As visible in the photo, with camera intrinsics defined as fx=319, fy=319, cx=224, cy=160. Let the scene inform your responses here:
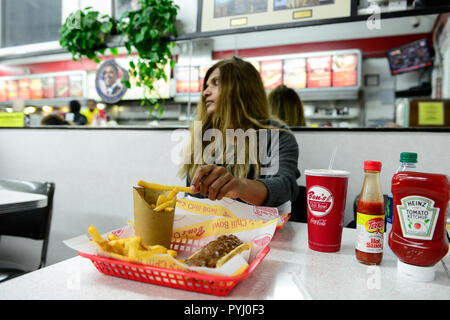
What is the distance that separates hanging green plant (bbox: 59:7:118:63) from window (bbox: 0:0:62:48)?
37 cm

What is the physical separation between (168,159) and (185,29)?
939 millimetres

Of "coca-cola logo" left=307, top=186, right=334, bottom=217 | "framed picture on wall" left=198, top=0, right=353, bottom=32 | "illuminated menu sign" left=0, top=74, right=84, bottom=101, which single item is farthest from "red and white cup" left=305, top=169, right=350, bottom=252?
"illuminated menu sign" left=0, top=74, right=84, bottom=101

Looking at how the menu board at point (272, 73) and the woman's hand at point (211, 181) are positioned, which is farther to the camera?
the menu board at point (272, 73)

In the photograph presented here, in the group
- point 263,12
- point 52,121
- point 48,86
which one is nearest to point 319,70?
point 263,12

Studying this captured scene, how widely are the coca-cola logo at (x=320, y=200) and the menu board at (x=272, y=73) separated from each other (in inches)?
161

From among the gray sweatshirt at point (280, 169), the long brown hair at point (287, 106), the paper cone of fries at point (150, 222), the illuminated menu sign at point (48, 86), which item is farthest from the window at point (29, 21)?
the illuminated menu sign at point (48, 86)

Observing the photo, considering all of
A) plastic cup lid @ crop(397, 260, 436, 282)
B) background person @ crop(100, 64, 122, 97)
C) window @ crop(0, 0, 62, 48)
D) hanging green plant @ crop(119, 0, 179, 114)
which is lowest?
plastic cup lid @ crop(397, 260, 436, 282)

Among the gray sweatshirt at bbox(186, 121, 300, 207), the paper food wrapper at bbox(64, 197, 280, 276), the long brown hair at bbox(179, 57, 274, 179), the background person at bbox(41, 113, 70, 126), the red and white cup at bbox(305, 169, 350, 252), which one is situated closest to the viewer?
the paper food wrapper at bbox(64, 197, 280, 276)

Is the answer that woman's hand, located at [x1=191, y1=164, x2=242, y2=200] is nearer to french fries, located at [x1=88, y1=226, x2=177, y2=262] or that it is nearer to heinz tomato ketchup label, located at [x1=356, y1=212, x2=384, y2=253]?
french fries, located at [x1=88, y1=226, x2=177, y2=262]

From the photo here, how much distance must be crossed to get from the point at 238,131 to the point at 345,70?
11.6 feet

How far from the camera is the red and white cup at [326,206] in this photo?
0.81m

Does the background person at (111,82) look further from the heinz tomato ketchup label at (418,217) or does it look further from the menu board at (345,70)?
the menu board at (345,70)

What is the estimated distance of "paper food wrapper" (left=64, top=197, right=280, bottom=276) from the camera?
705 mm

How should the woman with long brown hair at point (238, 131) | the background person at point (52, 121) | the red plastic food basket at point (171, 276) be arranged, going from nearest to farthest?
1. the red plastic food basket at point (171, 276)
2. the woman with long brown hair at point (238, 131)
3. the background person at point (52, 121)
